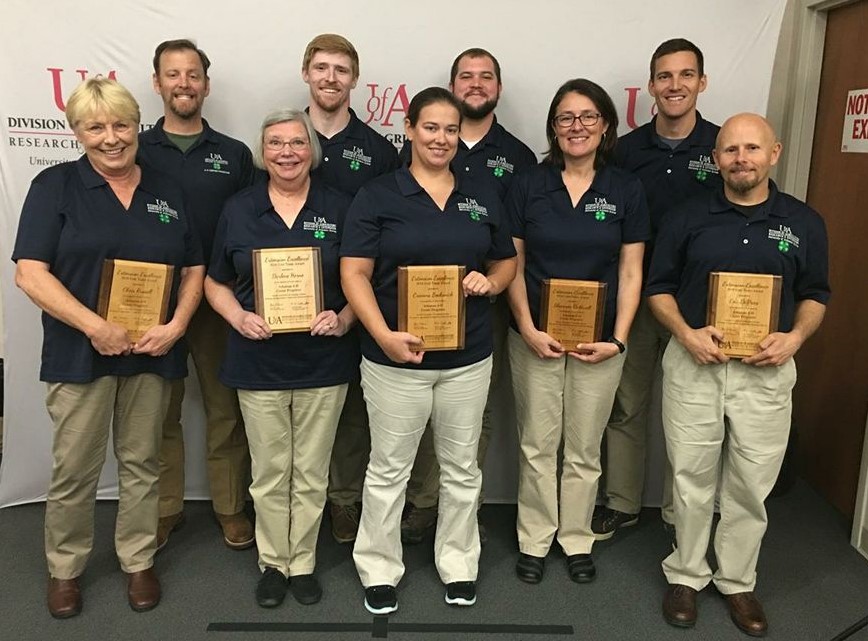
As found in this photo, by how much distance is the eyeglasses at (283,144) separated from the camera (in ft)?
7.58

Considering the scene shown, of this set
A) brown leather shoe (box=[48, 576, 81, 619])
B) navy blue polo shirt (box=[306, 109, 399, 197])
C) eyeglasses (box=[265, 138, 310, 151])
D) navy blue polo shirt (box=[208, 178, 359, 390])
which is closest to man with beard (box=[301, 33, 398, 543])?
navy blue polo shirt (box=[306, 109, 399, 197])

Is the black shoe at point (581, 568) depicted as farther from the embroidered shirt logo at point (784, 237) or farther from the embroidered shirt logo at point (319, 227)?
the embroidered shirt logo at point (319, 227)

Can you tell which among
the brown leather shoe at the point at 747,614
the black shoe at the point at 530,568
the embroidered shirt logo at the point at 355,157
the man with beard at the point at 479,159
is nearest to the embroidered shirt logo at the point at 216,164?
the embroidered shirt logo at the point at 355,157

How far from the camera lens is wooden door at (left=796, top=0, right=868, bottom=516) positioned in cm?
328

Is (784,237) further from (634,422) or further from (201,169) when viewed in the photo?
(201,169)

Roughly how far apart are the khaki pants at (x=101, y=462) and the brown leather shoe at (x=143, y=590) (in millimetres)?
31

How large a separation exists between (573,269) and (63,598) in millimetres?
2131

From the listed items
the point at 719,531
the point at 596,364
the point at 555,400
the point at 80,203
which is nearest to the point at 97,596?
the point at 80,203

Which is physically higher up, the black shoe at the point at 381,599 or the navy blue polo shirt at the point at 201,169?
the navy blue polo shirt at the point at 201,169

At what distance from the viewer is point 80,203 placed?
7.41 feet

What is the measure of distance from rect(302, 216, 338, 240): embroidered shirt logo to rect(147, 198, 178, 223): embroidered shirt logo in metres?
0.46

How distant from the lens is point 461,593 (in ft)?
8.48

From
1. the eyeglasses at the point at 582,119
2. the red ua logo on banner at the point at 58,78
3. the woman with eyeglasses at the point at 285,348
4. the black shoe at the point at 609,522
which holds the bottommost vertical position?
the black shoe at the point at 609,522

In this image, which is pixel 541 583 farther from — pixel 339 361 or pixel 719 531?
pixel 339 361
